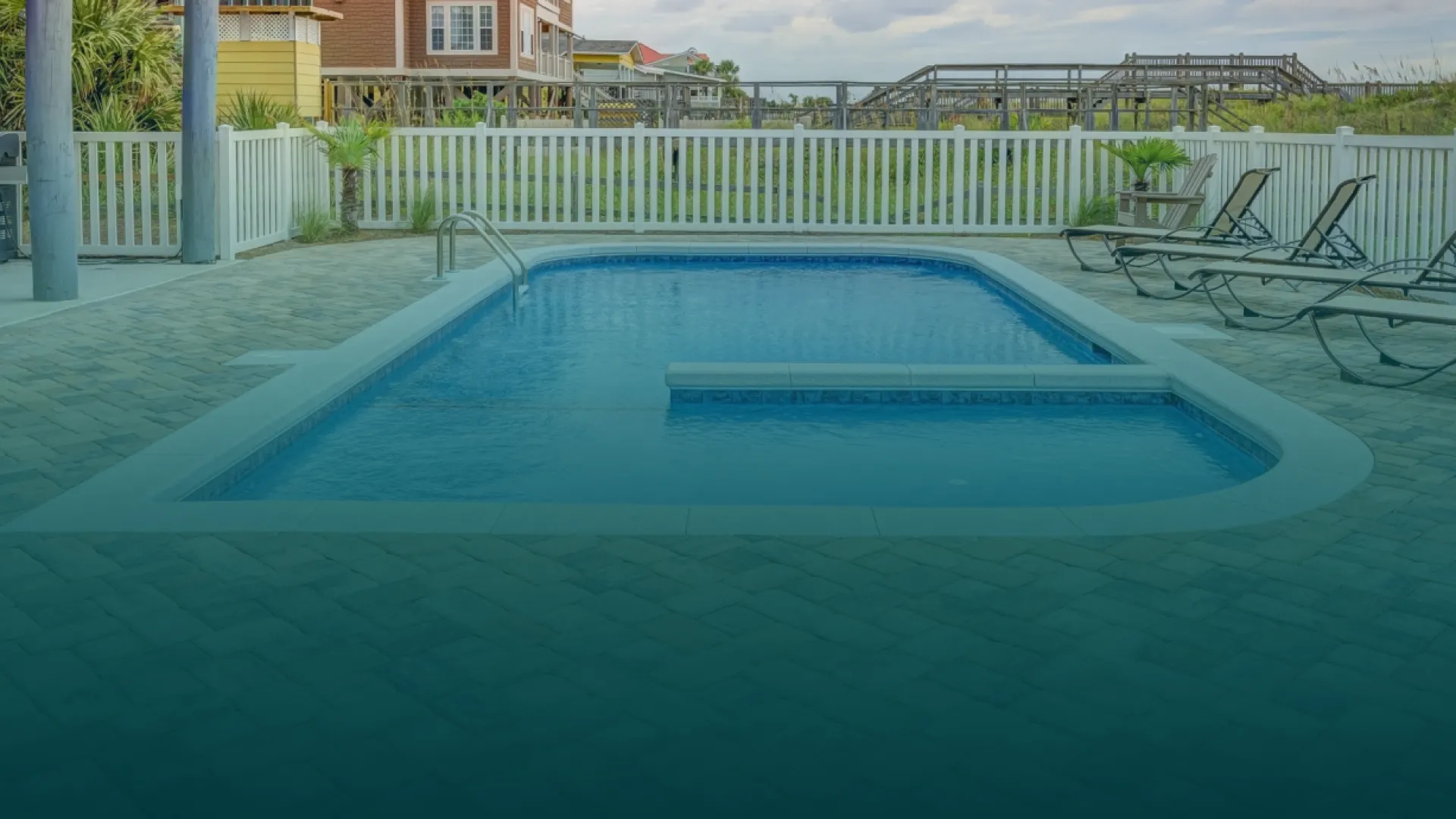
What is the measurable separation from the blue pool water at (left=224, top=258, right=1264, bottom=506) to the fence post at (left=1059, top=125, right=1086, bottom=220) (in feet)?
20.8

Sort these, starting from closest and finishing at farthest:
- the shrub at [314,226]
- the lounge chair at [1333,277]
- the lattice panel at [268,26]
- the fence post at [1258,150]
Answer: the lounge chair at [1333,277], the fence post at [1258,150], the shrub at [314,226], the lattice panel at [268,26]

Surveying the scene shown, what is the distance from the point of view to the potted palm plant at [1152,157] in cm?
1477

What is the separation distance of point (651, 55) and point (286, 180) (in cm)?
8289

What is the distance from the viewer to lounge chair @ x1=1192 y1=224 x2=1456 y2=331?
7328 millimetres

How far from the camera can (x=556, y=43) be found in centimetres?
4691

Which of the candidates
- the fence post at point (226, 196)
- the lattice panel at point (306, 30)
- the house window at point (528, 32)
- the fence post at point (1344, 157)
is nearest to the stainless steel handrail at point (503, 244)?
the fence post at point (226, 196)

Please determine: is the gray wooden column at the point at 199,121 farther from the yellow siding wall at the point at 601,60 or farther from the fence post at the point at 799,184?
the yellow siding wall at the point at 601,60

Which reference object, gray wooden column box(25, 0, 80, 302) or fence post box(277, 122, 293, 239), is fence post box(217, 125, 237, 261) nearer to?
fence post box(277, 122, 293, 239)

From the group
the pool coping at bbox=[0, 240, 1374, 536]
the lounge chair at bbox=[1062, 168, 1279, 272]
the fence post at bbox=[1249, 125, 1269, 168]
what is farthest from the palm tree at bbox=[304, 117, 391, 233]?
the fence post at bbox=[1249, 125, 1269, 168]

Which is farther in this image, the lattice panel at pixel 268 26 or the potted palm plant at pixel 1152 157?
the lattice panel at pixel 268 26

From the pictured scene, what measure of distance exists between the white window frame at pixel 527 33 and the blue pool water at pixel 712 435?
3175cm

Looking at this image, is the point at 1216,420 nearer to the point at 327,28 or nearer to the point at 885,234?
the point at 885,234

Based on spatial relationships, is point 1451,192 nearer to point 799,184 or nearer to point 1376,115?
point 799,184

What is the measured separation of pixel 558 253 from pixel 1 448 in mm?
8217
